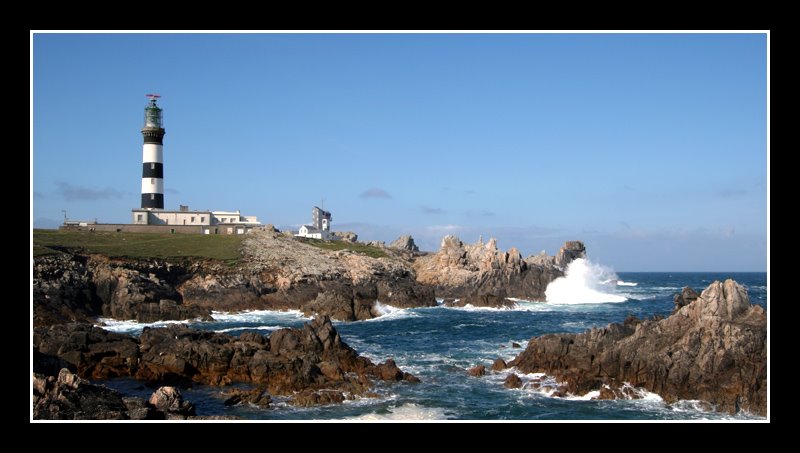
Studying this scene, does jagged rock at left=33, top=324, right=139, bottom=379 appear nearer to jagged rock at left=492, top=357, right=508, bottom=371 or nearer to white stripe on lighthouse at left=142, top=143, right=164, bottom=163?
jagged rock at left=492, top=357, right=508, bottom=371

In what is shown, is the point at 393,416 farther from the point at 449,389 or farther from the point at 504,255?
the point at 504,255

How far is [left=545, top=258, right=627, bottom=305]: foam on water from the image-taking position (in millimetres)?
71750

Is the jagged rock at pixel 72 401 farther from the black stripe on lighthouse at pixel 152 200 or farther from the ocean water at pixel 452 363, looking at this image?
the black stripe on lighthouse at pixel 152 200

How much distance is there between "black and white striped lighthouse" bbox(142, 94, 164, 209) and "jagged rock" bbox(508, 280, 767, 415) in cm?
6016

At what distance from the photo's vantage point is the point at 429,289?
212 ft

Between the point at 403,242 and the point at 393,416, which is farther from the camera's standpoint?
the point at 403,242

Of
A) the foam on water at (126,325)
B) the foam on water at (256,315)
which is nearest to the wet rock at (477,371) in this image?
the foam on water at (126,325)

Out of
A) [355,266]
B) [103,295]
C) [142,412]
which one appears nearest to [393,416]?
[142,412]

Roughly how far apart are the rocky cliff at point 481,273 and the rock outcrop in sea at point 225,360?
37773mm

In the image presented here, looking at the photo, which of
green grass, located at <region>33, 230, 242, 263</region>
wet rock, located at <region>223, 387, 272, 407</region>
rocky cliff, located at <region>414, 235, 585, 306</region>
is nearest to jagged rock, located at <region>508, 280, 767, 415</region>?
wet rock, located at <region>223, 387, 272, 407</region>

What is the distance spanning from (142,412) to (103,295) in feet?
115

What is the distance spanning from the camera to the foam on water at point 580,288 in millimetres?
71750

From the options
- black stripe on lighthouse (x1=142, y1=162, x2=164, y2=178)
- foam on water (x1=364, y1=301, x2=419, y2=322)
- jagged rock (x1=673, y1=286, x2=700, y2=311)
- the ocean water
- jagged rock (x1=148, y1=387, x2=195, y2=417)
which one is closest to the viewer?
jagged rock (x1=148, y1=387, x2=195, y2=417)
